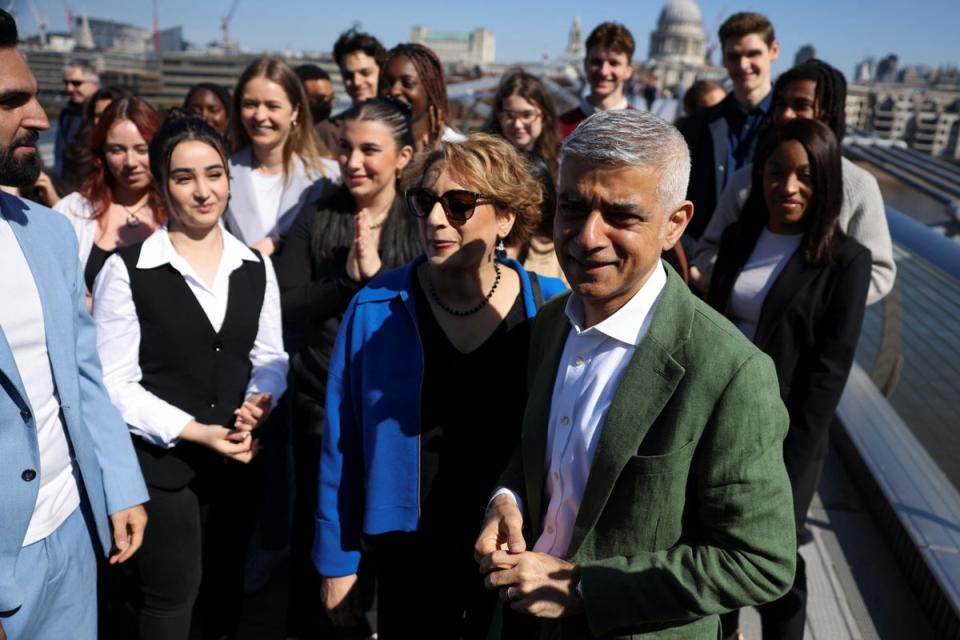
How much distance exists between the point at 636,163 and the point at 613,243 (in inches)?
5.9

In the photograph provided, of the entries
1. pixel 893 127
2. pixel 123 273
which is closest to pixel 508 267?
pixel 123 273

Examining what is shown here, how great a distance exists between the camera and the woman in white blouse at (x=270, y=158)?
3213mm

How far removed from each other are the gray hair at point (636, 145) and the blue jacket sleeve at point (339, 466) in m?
0.92

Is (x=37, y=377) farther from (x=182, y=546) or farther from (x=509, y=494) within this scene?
(x=509, y=494)

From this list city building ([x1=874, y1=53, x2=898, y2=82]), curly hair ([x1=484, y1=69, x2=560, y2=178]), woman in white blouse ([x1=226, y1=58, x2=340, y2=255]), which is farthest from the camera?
city building ([x1=874, y1=53, x2=898, y2=82])

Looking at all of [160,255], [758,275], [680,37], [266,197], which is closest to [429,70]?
[266,197]

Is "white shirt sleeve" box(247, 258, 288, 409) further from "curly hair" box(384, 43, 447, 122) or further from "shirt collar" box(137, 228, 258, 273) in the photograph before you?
"curly hair" box(384, 43, 447, 122)

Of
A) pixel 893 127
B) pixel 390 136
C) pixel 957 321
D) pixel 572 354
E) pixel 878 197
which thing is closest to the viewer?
pixel 572 354

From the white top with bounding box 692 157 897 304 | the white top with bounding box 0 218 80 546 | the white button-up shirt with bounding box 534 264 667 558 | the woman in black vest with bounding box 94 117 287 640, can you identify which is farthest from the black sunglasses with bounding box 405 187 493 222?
the white top with bounding box 692 157 897 304

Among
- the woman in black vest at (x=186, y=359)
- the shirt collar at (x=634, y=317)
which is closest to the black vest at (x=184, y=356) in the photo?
the woman in black vest at (x=186, y=359)

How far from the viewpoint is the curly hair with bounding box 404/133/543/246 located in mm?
1906

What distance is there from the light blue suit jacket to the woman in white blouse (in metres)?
1.27

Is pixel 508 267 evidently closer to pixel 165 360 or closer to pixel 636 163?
pixel 636 163

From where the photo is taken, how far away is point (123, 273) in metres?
2.22
